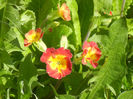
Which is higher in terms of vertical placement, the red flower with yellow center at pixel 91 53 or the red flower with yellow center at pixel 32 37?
the red flower with yellow center at pixel 32 37

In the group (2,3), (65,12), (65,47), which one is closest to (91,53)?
(65,47)

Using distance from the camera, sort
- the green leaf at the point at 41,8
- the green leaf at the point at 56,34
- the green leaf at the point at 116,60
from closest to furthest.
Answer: the green leaf at the point at 116,60, the green leaf at the point at 56,34, the green leaf at the point at 41,8

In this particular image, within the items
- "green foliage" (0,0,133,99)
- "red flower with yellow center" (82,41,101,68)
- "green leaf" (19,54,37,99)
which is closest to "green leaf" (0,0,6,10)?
"green foliage" (0,0,133,99)

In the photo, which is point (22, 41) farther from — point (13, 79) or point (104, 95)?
point (104, 95)

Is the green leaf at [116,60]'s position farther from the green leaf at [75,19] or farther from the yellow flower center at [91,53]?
the green leaf at [75,19]

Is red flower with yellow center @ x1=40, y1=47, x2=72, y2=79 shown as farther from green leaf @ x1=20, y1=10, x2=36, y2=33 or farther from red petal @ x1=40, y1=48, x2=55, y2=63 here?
green leaf @ x1=20, y1=10, x2=36, y2=33

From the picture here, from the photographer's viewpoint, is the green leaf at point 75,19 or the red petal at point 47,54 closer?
the red petal at point 47,54

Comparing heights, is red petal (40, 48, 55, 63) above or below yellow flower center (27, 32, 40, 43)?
below

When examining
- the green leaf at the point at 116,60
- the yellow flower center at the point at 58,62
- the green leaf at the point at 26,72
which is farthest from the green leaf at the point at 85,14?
the green leaf at the point at 26,72
